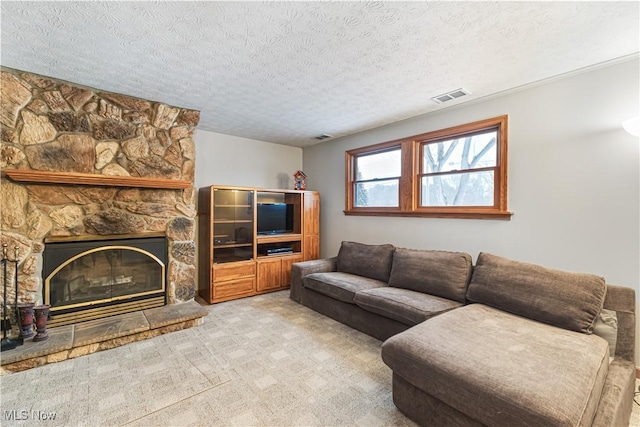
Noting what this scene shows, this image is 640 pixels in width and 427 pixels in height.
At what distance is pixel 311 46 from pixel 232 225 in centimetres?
277

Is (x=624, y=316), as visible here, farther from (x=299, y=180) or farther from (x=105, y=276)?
(x=105, y=276)

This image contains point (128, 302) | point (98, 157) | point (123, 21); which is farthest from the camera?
point (128, 302)

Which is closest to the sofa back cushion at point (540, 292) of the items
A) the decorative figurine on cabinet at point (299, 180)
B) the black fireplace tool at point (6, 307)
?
the decorative figurine on cabinet at point (299, 180)

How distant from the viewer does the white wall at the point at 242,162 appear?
14.1ft

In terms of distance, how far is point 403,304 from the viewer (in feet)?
8.66

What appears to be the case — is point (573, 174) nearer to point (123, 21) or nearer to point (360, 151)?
point (360, 151)

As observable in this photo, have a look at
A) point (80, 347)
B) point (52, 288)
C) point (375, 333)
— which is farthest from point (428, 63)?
point (52, 288)

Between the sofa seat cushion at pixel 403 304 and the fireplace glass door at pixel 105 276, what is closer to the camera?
the sofa seat cushion at pixel 403 304

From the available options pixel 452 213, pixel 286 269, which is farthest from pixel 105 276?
pixel 452 213

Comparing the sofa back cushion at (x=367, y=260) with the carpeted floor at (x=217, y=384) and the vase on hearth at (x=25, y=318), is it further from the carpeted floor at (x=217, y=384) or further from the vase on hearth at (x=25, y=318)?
the vase on hearth at (x=25, y=318)

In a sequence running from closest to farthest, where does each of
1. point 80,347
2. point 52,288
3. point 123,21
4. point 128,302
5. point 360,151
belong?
point 123,21
point 80,347
point 52,288
point 128,302
point 360,151

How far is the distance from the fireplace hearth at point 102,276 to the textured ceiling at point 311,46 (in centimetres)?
164

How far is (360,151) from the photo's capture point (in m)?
4.39

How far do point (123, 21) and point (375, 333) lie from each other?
10.7 ft
